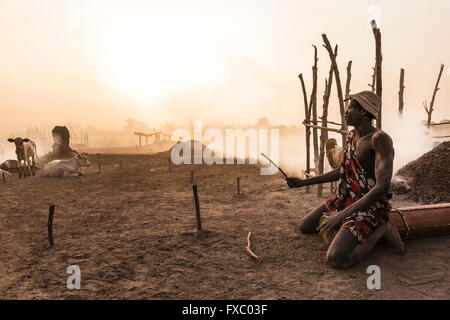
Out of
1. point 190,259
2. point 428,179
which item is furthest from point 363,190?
point 428,179

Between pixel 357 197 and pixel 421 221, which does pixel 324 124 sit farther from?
pixel 357 197

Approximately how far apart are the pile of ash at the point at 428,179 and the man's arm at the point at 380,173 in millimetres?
4884

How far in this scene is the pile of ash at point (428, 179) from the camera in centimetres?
765

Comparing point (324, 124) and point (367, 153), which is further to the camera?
point (324, 124)

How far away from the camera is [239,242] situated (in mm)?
4836

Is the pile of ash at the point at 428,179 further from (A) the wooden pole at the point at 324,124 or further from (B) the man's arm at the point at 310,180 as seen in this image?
(B) the man's arm at the point at 310,180

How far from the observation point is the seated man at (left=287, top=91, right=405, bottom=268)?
367 centimetres

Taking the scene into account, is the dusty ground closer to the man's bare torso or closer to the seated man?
the seated man

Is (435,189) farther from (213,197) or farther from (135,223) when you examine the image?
(135,223)

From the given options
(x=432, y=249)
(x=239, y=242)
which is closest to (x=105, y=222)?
(x=239, y=242)

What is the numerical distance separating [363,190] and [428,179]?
545 cm

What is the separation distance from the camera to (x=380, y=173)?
3619mm

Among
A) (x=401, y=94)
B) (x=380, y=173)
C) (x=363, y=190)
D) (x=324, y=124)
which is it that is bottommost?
(x=363, y=190)

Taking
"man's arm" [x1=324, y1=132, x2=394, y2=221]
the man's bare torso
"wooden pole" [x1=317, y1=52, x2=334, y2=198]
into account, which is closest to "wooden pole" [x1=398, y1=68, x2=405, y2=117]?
"wooden pole" [x1=317, y1=52, x2=334, y2=198]
